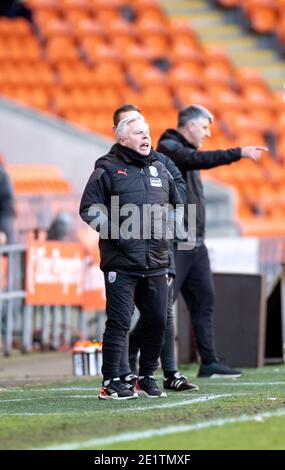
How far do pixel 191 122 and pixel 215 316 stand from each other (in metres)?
2.51

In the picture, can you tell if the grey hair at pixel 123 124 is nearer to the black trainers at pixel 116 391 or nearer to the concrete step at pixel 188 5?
the black trainers at pixel 116 391

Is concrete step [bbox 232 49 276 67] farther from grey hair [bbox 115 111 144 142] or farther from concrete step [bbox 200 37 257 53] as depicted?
grey hair [bbox 115 111 144 142]

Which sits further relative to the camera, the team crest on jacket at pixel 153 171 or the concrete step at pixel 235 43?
the concrete step at pixel 235 43

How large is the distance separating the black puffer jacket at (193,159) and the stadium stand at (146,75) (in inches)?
387

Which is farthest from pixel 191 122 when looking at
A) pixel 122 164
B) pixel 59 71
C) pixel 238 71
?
pixel 238 71

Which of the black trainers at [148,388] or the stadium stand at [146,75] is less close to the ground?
the stadium stand at [146,75]

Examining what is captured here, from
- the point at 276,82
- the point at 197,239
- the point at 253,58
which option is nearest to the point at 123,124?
the point at 197,239

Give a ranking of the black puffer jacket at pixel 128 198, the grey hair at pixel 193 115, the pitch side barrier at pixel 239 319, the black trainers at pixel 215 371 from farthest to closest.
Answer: the pitch side barrier at pixel 239 319 → the black trainers at pixel 215 371 → the grey hair at pixel 193 115 → the black puffer jacket at pixel 128 198

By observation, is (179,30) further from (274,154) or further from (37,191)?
(37,191)

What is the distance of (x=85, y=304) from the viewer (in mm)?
14711

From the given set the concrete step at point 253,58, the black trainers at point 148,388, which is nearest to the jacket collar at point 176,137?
the black trainers at point 148,388

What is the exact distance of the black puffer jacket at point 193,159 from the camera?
31.1 ft

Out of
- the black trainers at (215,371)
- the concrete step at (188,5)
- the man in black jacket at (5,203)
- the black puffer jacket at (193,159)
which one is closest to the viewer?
the black puffer jacket at (193,159)

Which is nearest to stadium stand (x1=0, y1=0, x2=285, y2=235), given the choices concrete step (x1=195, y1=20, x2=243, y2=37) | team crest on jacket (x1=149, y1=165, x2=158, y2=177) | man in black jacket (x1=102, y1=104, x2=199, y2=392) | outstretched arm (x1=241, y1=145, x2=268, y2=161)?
concrete step (x1=195, y1=20, x2=243, y2=37)
